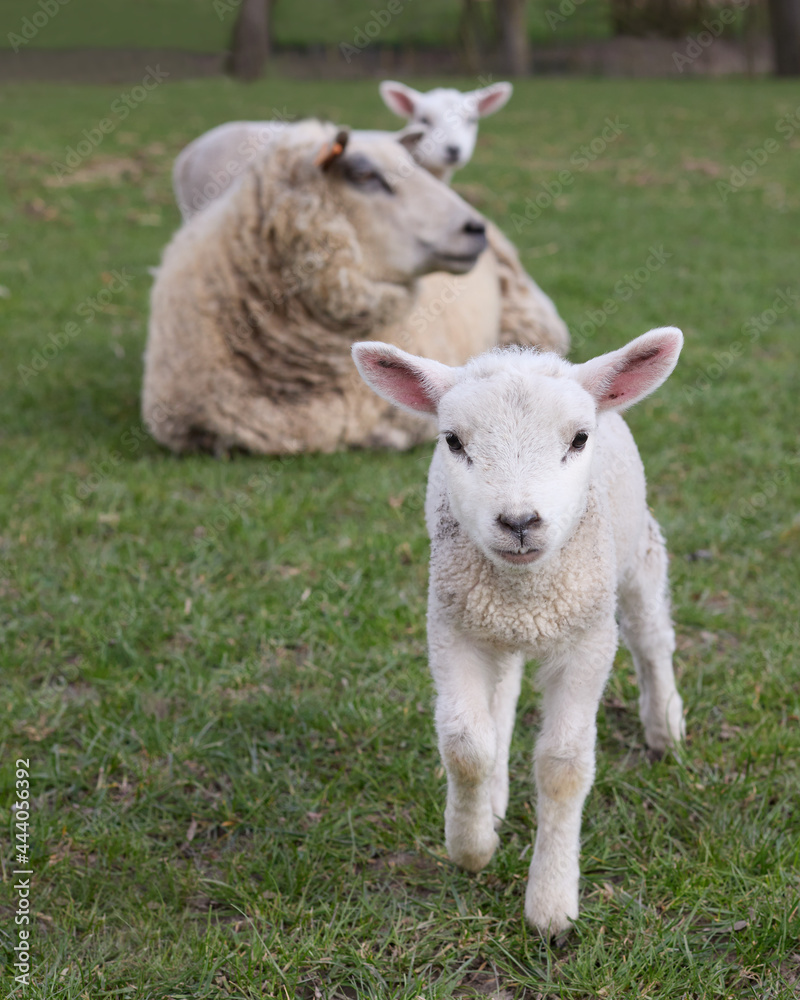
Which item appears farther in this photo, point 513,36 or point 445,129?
point 513,36

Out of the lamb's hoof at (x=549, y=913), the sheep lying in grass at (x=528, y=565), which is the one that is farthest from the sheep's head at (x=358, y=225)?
the lamb's hoof at (x=549, y=913)

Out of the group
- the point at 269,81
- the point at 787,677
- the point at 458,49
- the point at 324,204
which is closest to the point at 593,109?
the point at 269,81

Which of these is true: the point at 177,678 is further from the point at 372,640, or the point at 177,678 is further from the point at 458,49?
the point at 458,49

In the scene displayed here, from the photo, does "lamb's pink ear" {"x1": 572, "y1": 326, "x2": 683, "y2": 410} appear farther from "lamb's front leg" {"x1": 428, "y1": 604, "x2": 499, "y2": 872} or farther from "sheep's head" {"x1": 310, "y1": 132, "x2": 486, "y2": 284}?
"sheep's head" {"x1": 310, "y1": 132, "x2": 486, "y2": 284}

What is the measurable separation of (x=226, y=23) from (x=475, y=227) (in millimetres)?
27316

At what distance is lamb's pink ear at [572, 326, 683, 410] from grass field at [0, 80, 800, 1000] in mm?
1184

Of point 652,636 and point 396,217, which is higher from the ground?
point 396,217

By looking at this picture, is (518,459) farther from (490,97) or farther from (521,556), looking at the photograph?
(490,97)

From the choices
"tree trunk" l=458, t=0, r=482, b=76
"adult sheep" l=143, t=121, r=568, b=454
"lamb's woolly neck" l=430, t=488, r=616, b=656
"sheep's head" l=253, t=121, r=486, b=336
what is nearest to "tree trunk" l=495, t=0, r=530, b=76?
"tree trunk" l=458, t=0, r=482, b=76

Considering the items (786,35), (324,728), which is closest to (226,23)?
(786,35)

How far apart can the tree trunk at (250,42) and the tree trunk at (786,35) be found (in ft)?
41.2

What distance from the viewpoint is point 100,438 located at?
17.7 ft

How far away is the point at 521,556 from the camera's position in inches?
77.9

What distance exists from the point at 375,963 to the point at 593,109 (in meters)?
20.5
